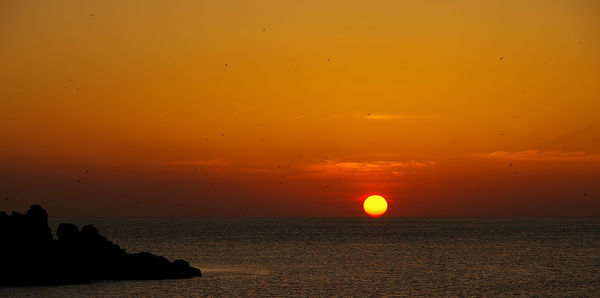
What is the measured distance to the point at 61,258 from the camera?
7069 centimetres

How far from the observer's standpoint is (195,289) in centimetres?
6812

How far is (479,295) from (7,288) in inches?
1602

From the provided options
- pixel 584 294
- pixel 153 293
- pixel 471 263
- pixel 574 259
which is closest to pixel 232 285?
pixel 153 293

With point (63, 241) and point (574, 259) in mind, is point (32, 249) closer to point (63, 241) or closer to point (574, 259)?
point (63, 241)

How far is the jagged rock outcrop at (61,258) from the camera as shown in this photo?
6800 cm

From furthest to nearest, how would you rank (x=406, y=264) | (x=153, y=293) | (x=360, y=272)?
(x=406, y=264), (x=360, y=272), (x=153, y=293)

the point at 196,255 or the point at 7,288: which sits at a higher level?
the point at 196,255

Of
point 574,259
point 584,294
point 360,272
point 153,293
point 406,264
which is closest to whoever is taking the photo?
point 153,293

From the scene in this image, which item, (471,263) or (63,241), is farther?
(471,263)

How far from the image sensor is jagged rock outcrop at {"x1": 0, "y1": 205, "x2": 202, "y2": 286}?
68.0 meters

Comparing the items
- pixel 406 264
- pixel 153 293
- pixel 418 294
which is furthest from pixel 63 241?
pixel 406 264

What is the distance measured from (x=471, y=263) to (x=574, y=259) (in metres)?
20.7

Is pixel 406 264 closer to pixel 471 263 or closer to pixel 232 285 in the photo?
pixel 471 263

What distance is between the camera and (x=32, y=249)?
225 ft
